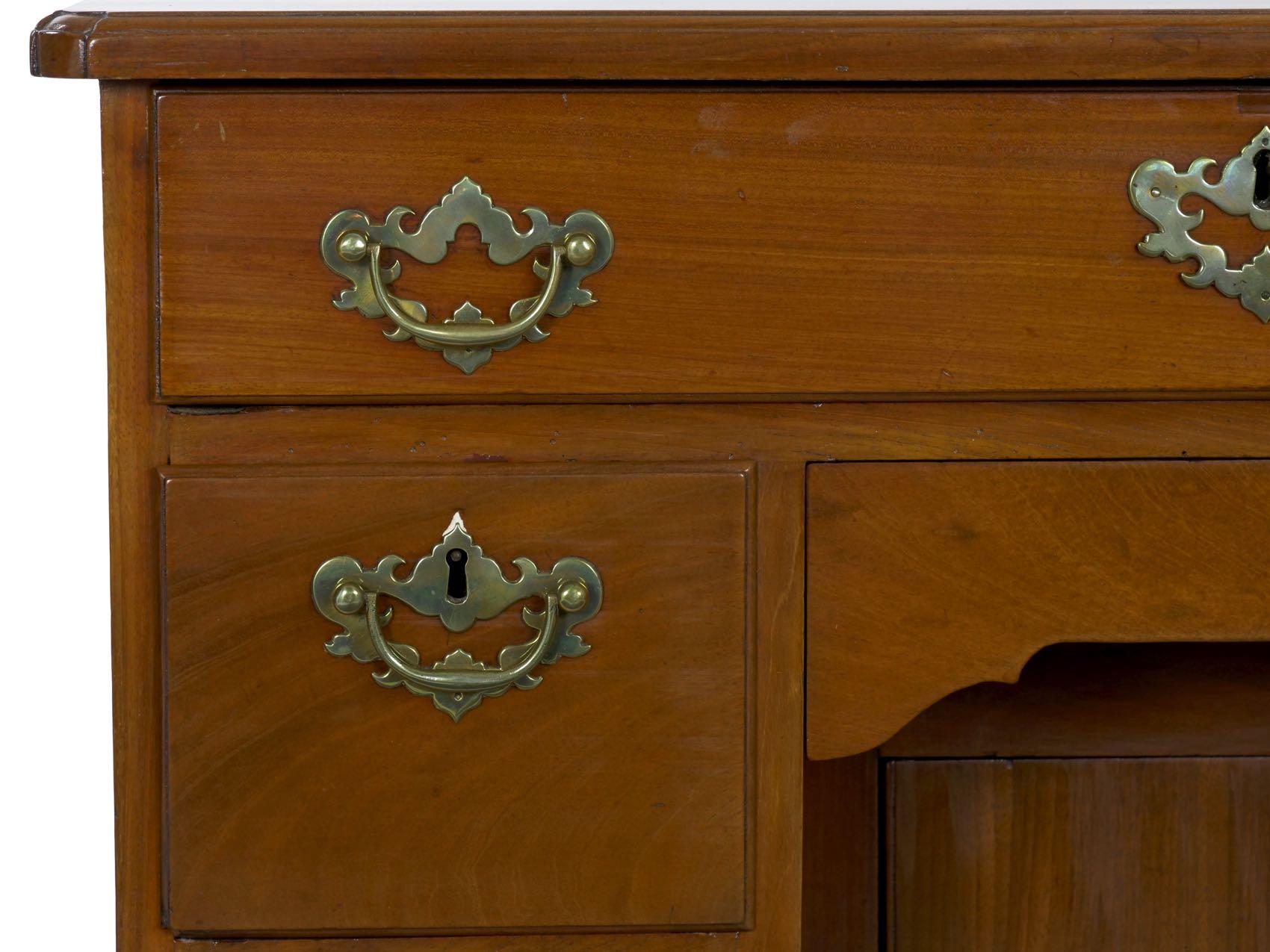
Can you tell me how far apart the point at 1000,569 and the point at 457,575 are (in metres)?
0.30

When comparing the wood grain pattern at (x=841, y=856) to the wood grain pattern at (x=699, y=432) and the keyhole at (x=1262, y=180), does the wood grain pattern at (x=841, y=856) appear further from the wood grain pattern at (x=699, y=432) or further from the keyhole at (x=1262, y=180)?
the keyhole at (x=1262, y=180)

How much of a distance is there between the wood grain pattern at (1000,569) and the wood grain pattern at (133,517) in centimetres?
36

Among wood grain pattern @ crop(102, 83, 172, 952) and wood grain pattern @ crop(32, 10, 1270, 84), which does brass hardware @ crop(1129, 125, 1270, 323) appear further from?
wood grain pattern @ crop(102, 83, 172, 952)

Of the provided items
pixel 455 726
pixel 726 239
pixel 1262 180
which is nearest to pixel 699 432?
pixel 726 239

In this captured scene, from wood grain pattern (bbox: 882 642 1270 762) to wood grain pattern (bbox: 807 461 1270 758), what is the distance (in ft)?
1.03

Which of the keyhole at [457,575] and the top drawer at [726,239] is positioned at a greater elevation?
the top drawer at [726,239]

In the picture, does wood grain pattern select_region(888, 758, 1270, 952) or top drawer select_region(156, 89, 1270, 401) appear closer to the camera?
top drawer select_region(156, 89, 1270, 401)

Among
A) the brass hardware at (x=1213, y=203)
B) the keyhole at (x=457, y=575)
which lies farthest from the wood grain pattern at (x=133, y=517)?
the brass hardware at (x=1213, y=203)

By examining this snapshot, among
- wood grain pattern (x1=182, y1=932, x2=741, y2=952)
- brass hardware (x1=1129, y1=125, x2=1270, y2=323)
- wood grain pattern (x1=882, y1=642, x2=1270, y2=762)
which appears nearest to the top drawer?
brass hardware (x1=1129, y1=125, x2=1270, y2=323)

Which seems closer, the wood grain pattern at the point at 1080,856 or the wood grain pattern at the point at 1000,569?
the wood grain pattern at the point at 1000,569

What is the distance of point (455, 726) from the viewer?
0.90 meters

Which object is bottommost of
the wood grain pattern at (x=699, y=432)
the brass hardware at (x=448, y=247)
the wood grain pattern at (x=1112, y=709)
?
the wood grain pattern at (x=1112, y=709)

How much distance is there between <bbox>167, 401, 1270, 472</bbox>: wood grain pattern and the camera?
872 millimetres

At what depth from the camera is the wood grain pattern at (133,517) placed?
844mm
